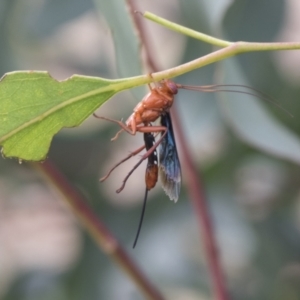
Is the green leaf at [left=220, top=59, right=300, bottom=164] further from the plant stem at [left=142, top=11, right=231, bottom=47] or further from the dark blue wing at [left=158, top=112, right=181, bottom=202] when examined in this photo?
the plant stem at [left=142, top=11, right=231, bottom=47]

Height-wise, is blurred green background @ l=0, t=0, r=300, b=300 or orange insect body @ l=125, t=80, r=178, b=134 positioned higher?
orange insect body @ l=125, t=80, r=178, b=134

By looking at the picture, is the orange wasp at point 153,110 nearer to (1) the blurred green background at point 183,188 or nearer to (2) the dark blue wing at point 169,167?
(2) the dark blue wing at point 169,167

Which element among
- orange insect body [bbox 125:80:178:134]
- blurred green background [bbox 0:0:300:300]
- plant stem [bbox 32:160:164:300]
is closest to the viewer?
orange insect body [bbox 125:80:178:134]

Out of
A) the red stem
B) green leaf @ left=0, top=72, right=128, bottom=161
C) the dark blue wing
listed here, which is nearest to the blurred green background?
the red stem

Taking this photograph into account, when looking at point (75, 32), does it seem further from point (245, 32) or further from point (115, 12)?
point (115, 12)

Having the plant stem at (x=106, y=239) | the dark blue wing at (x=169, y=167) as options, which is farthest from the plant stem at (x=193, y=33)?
the plant stem at (x=106, y=239)

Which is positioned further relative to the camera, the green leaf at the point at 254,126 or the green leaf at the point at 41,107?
the green leaf at the point at 254,126

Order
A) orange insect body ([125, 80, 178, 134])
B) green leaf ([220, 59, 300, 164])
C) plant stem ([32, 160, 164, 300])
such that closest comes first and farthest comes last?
orange insect body ([125, 80, 178, 134]), green leaf ([220, 59, 300, 164]), plant stem ([32, 160, 164, 300])

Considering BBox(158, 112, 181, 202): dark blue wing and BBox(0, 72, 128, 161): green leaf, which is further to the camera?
BBox(158, 112, 181, 202): dark blue wing
